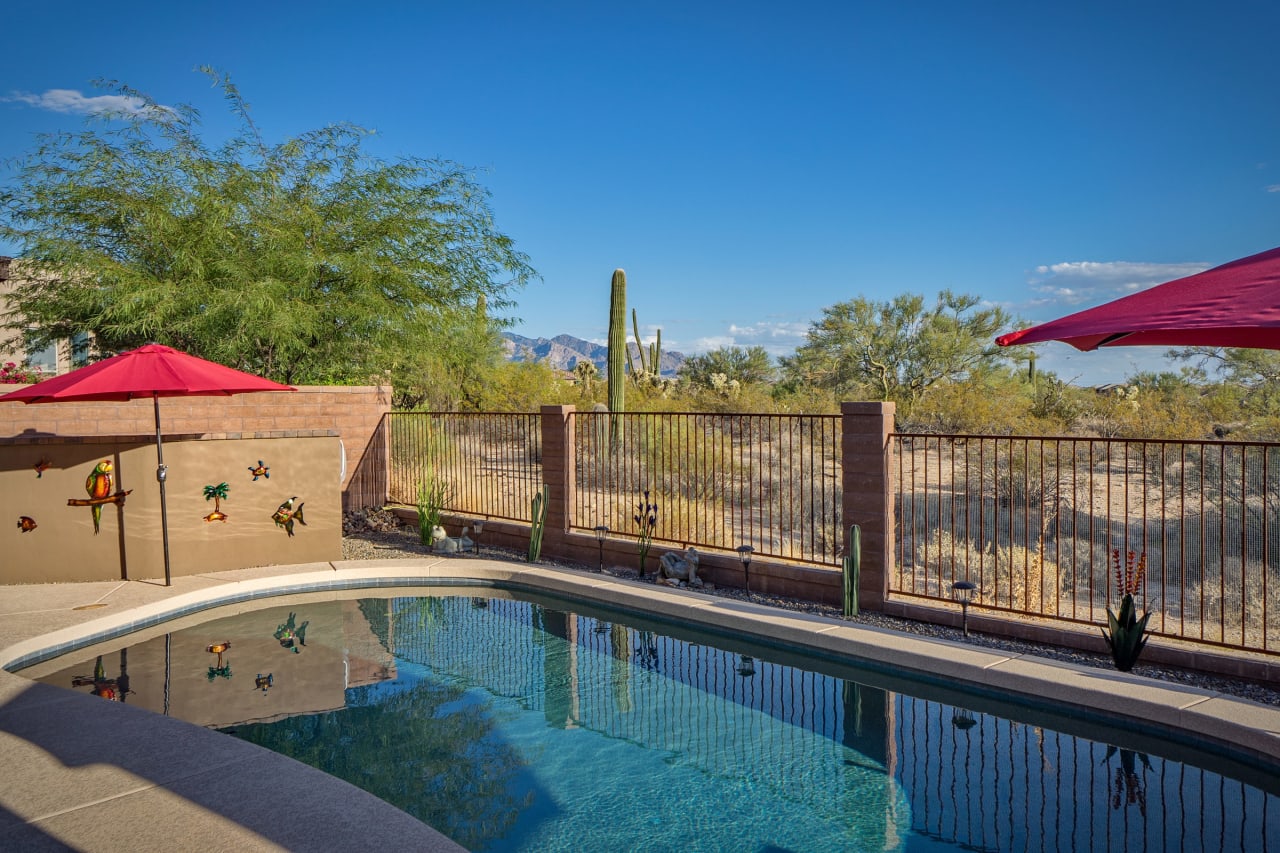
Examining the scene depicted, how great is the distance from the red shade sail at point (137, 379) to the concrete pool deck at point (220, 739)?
6.81 feet

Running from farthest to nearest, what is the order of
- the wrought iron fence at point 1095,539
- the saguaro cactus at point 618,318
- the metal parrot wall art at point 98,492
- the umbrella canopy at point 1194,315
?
the saguaro cactus at point 618,318, the metal parrot wall art at point 98,492, the wrought iron fence at point 1095,539, the umbrella canopy at point 1194,315

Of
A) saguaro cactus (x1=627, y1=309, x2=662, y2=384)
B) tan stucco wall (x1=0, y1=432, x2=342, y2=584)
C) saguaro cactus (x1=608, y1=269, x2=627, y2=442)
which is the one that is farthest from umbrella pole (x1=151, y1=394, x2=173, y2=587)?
saguaro cactus (x1=627, y1=309, x2=662, y2=384)

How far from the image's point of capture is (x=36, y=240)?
13219 millimetres

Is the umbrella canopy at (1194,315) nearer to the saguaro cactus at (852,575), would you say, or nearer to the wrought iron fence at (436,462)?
the saguaro cactus at (852,575)

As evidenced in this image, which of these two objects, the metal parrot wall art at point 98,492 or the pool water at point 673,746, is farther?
the metal parrot wall art at point 98,492

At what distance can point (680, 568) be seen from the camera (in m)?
9.52

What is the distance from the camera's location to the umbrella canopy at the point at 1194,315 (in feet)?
9.86

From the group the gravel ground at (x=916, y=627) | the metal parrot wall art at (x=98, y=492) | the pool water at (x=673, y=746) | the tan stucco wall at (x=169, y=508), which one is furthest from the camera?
the metal parrot wall art at (x=98, y=492)

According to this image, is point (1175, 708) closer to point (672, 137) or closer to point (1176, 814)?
point (1176, 814)

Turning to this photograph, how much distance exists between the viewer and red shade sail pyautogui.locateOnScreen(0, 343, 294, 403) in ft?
27.4

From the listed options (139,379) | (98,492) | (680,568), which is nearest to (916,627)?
(680,568)

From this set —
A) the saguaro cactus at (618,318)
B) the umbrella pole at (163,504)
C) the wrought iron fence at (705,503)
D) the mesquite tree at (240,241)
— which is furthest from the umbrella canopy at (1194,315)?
the saguaro cactus at (618,318)

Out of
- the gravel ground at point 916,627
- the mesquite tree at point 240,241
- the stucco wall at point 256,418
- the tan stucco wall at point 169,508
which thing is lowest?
the gravel ground at point 916,627

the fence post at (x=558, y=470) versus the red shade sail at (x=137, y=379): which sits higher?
the red shade sail at (x=137, y=379)
